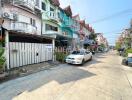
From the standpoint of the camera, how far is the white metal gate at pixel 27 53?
11916mm

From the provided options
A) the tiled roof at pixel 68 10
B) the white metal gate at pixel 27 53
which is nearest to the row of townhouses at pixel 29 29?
the white metal gate at pixel 27 53

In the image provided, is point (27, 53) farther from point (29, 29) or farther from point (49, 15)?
point (49, 15)

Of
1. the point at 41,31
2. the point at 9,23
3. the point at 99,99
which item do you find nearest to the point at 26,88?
the point at 99,99

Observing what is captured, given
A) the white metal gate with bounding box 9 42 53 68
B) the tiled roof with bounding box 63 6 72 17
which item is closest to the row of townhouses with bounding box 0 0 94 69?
the white metal gate with bounding box 9 42 53 68

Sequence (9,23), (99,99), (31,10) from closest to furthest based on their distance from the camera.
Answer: (99,99), (9,23), (31,10)

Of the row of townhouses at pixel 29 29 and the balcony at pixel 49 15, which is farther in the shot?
the balcony at pixel 49 15

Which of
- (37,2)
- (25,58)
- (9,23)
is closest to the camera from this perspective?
(25,58)

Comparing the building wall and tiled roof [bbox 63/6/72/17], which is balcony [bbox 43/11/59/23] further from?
tiled roof [bbox 63/6/72/17]

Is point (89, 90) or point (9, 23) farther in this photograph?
point (9, 23)

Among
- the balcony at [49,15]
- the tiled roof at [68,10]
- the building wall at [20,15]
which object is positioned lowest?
the building wall at [20,15]

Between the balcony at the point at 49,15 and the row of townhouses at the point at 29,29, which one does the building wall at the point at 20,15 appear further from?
the balcony at the point at 49,15

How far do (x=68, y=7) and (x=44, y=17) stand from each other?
1130cm

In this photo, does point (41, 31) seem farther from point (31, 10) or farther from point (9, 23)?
point (9, 23)

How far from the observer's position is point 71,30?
32.0m
